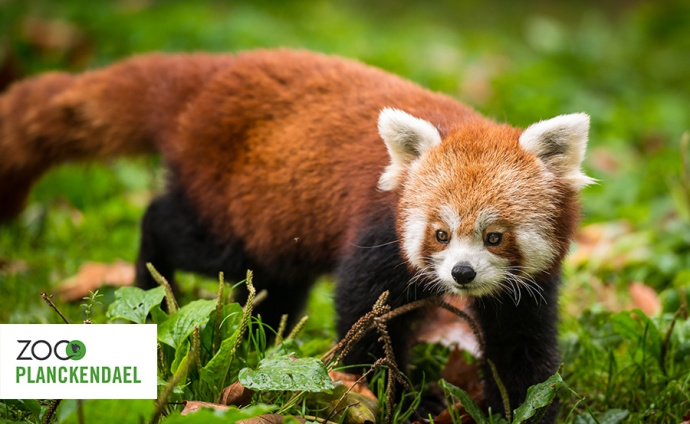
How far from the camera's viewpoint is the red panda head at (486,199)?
3.16m

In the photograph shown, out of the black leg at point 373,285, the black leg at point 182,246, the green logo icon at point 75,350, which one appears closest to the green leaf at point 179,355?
the green logo icon at point 75,350

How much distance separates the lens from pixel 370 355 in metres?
3.64

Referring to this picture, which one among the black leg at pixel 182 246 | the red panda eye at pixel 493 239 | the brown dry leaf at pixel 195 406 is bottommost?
the black leg at pixel 182 246

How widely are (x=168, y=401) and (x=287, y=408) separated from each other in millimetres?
470

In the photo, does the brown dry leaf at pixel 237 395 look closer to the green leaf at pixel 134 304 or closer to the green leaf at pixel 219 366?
the green leaf at pixel 219 366

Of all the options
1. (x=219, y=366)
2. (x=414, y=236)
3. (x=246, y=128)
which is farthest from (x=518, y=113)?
(x=219, y=366)

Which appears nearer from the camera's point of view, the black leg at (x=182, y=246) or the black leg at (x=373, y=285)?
the black leg at (x=373, y=285)

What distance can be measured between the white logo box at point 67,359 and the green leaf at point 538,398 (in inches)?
59.0

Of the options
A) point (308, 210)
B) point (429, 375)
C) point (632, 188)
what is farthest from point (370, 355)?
point (632, 188)

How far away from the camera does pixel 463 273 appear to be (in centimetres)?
308

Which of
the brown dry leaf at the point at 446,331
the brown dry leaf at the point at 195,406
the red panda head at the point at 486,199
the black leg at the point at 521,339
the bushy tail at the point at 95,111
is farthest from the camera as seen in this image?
the bushy tail at the point at 95,111

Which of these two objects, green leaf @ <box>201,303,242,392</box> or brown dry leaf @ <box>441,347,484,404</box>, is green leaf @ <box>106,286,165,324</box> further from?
brown dry leaf @ <box>441,347,484,404</box>

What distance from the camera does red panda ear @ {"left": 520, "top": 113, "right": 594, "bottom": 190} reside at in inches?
128

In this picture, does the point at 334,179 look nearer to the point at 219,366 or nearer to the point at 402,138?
the point at 402,138
